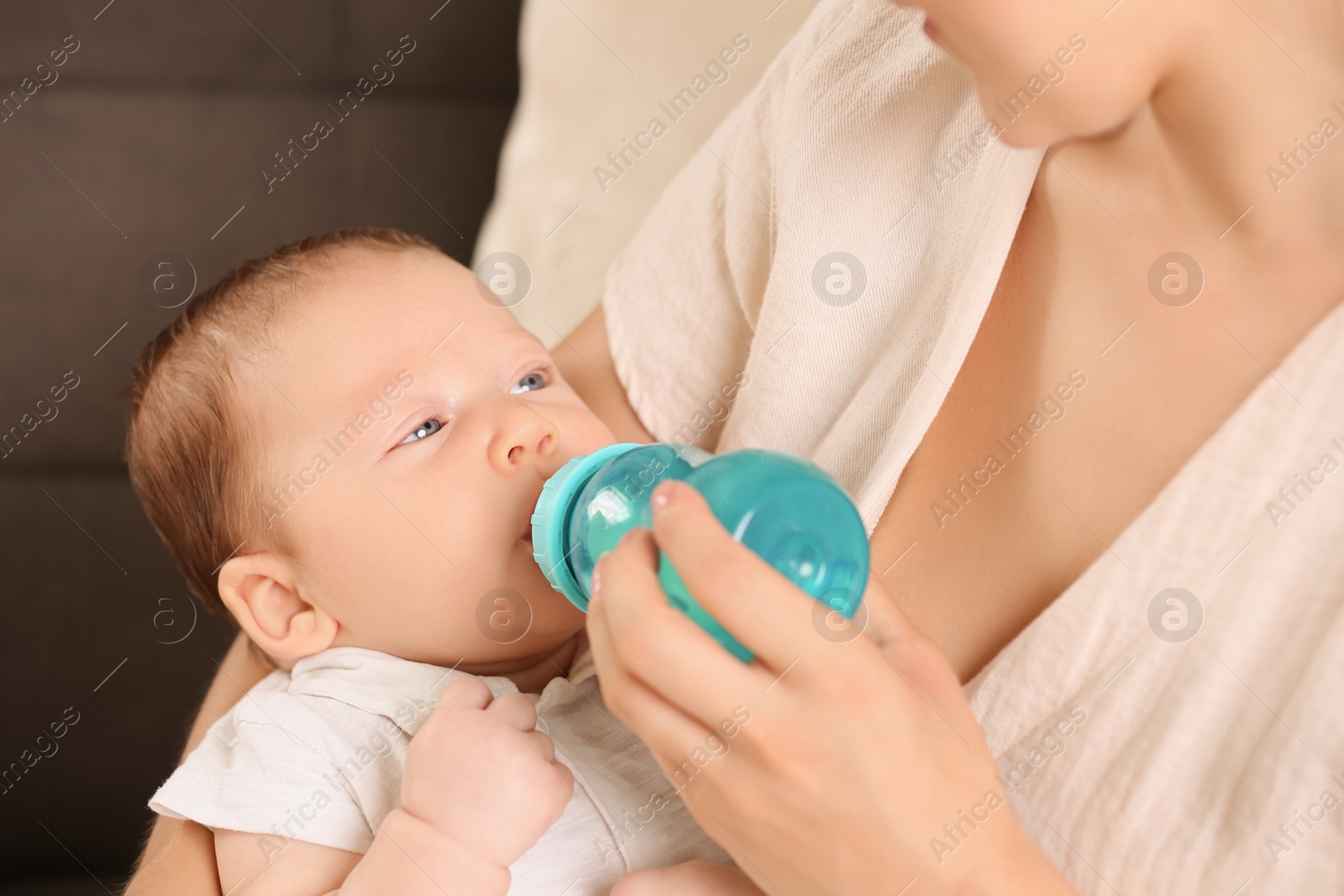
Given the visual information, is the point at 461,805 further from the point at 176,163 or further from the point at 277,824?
the point at 176,163

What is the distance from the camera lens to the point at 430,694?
88 cm

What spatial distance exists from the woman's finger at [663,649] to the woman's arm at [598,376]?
0.53 metres

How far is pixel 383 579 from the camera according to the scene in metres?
0.88

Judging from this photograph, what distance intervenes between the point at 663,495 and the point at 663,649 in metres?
0.08

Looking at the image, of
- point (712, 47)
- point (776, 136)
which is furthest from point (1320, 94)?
point (712, 47)

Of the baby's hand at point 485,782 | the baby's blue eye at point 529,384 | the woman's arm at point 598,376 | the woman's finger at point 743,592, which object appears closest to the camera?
the woman's finger at point 743,592

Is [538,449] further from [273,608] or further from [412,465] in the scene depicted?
[273,608]

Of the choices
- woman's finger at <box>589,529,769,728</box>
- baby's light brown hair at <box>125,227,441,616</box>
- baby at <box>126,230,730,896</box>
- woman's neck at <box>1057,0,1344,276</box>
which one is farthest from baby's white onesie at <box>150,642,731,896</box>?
woman's neck at <box>1057,0,1344,276</box>

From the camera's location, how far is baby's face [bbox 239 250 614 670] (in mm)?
860

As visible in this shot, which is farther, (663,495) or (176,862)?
(176,862)

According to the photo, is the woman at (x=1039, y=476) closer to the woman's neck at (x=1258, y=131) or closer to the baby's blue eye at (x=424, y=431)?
the woman's neck at (x=1258, y=131)

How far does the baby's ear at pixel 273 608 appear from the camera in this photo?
921 millimetres

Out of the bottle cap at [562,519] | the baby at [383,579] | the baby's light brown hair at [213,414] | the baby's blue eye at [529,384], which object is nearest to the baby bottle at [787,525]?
the bottle cap at [562,519]

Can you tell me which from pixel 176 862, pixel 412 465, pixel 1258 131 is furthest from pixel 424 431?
pixel 1258 131
